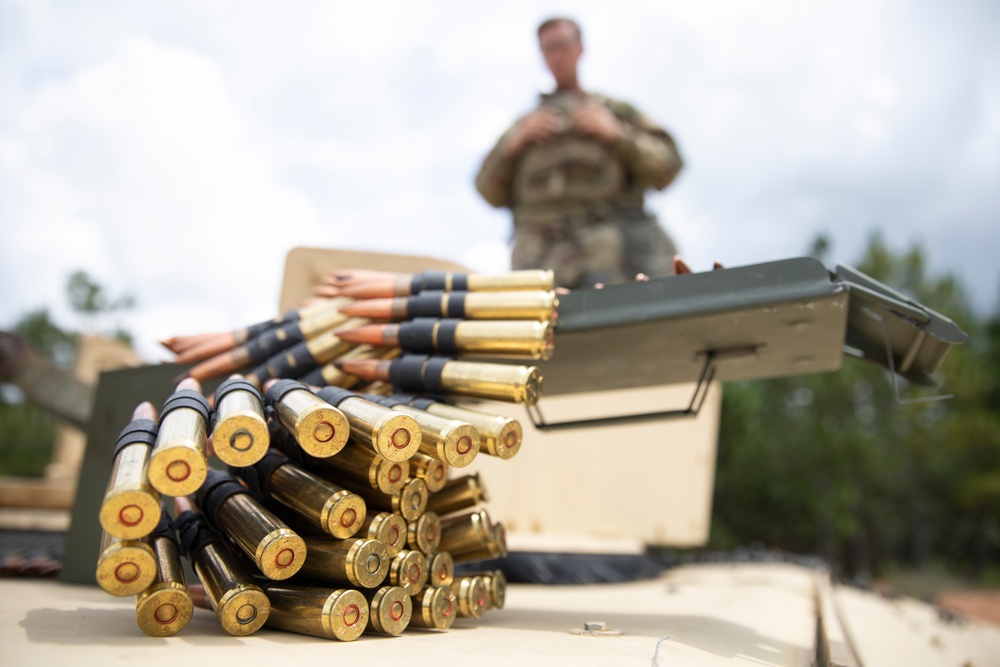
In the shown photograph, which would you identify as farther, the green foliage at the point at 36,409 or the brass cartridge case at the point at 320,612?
the green foliage at the point at 36,409

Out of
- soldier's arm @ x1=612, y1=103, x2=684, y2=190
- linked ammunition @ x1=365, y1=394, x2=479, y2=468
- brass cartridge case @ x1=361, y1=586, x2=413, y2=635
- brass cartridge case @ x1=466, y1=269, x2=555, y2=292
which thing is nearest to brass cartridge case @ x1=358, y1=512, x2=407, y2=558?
brass cartridge case @ x1=361, y1=586, x2=413, y2=635

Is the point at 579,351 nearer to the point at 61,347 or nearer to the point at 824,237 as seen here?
the point at 824,237

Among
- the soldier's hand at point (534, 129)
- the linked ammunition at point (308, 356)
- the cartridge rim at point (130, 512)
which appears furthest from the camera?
the soldier's hand at point (534, 129)

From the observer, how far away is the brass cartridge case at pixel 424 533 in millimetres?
2439

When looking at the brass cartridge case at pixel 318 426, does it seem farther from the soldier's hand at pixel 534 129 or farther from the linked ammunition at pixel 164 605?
the soldier's hand at pixel 534 129

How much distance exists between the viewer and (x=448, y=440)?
2201mm

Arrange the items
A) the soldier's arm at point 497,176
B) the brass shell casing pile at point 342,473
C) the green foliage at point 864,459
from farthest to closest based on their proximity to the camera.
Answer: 1. the green foliage at point 864,459
2. the soldier's arm at point 497,176
3. the brass shell casing pile at point 342,473

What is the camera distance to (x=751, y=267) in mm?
2711

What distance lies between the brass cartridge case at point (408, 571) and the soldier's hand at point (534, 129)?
4104 mm

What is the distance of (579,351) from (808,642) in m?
1.32

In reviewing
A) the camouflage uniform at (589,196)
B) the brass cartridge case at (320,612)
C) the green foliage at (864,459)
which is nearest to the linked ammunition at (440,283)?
the brass cartridge case at (320,612)

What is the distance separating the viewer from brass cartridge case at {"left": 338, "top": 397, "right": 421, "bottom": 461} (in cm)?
209

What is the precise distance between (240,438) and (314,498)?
0.28 meters

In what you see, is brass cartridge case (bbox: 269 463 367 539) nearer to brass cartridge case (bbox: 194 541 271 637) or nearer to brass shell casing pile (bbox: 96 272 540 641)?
brass shell casing pile (bbox: 96 272 540 641)
